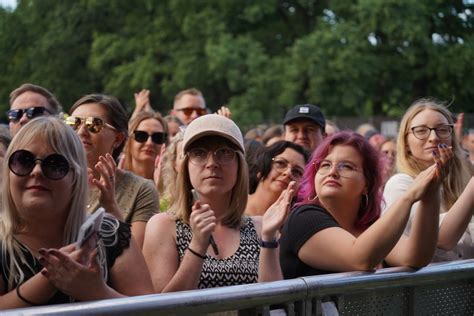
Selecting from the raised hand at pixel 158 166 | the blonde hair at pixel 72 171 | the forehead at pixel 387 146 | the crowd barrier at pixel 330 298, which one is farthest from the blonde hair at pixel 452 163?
the forehead at pixel 387 146

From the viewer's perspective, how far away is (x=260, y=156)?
6.07m

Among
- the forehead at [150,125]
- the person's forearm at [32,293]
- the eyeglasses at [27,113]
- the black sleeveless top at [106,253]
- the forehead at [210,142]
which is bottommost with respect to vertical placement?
the person's forearm at [32,293]

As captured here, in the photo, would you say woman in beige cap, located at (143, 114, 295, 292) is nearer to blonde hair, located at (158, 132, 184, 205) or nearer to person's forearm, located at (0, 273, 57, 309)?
person's forearm, located at (0, 273, 57, 309)

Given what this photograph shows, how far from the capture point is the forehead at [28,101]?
5996 mm

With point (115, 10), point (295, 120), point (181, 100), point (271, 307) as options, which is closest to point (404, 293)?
point (271, 307)

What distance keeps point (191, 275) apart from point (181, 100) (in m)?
5.89

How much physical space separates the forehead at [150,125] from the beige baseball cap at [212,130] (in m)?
2.67

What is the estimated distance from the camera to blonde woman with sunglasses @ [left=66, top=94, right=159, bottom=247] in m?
4.82

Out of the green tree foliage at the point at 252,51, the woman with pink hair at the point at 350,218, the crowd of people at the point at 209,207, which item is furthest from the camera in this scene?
the green tree foliage at the point at 252,51

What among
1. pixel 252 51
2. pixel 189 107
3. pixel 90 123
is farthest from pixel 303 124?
pixel 252 51

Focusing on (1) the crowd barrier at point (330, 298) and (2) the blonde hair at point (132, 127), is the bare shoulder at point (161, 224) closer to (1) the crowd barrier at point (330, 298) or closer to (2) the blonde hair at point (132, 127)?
(1) the crowd barrier at point (330, 298)

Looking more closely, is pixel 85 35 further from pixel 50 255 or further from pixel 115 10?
pixel 50 255

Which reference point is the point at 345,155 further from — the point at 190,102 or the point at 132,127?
the point at 190,102

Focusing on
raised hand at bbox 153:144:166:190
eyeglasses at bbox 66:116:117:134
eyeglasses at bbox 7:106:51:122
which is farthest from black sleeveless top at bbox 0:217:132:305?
raised hand at bbox 153:144:166:190
